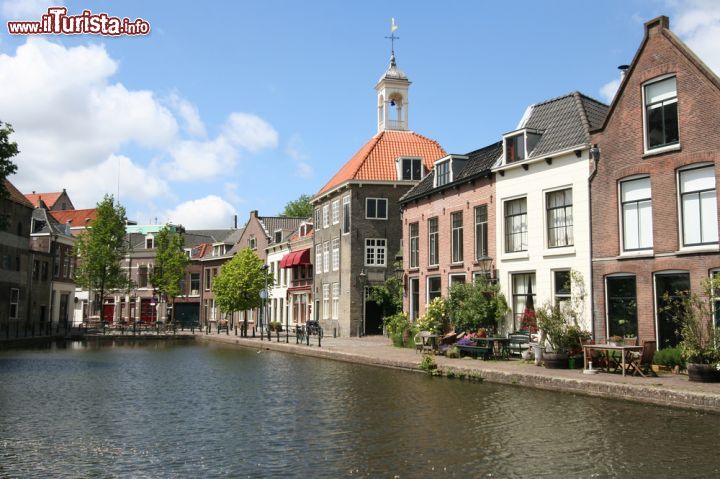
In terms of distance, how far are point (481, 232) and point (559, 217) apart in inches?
190

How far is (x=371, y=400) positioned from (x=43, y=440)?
6900 millimetres

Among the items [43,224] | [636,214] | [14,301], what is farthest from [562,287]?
[43,224]

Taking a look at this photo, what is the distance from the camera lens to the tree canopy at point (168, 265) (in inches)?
2470

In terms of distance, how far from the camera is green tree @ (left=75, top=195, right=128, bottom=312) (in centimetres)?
5609

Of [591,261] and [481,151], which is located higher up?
[481,151]

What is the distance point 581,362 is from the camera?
1991 centimetres

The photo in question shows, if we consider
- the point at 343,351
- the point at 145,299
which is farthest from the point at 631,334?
the point at 145,299

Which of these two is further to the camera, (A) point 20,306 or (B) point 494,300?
(A) point 20,306

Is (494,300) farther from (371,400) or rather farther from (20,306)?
(20,306)

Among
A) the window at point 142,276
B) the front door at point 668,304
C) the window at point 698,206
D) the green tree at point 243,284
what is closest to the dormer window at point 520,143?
the window at point 698,206

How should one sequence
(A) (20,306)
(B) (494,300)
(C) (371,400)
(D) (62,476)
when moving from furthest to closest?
(A) (20,306), (B) (494,300), (C) (371,400), (D) (62,476)

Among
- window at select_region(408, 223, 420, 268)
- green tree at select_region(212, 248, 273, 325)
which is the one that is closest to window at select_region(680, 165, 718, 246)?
window at select_region(408, 223, 420, 268)

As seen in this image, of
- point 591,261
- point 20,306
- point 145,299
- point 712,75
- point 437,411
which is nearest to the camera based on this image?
point 437,411

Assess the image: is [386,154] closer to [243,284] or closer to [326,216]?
[326,216]
